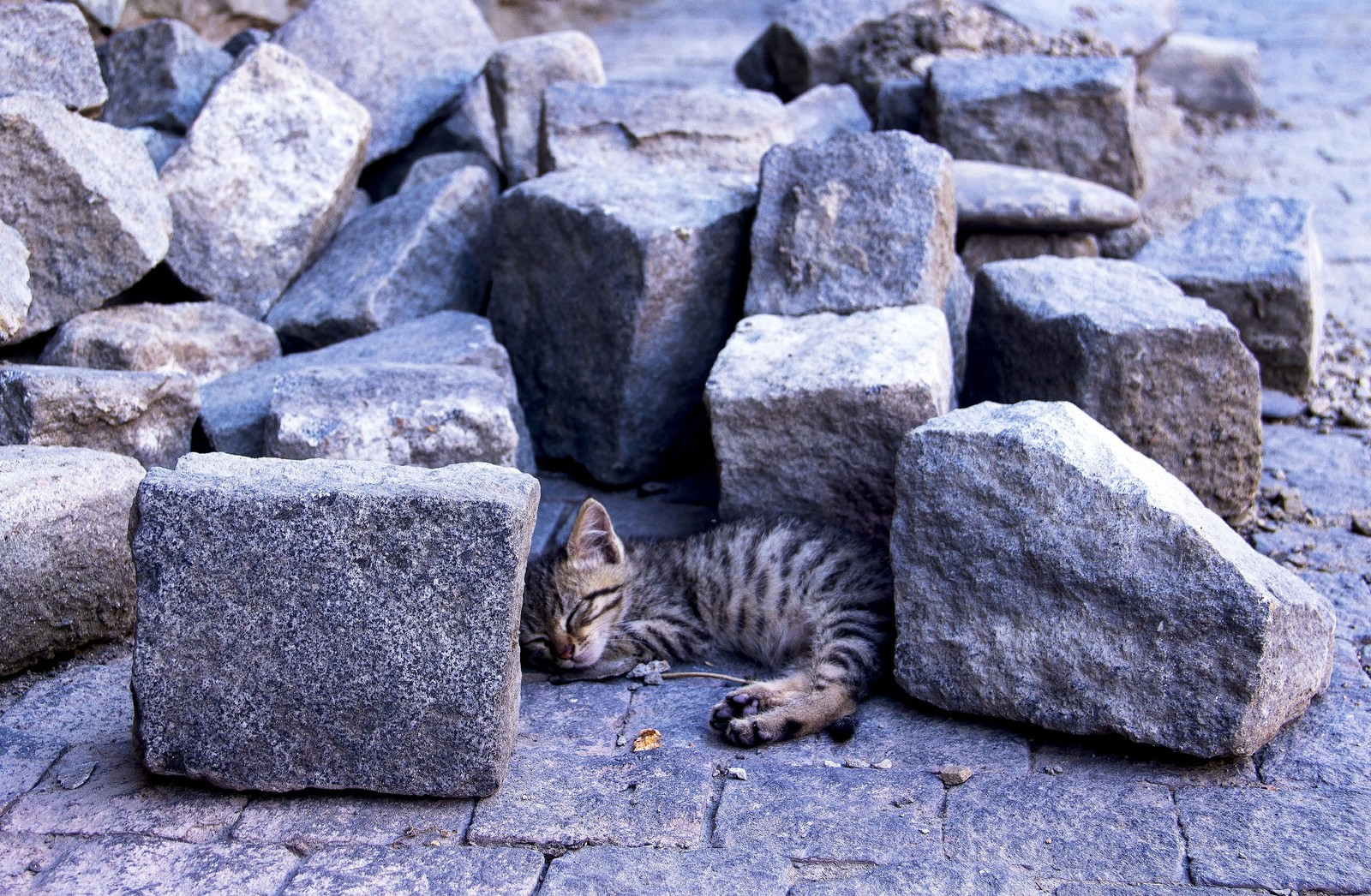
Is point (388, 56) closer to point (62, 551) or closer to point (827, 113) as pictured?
point (827, 113)

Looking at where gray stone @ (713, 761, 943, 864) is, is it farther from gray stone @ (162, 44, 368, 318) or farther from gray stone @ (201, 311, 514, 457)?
gray stone @ (162, 44, 368, 318)

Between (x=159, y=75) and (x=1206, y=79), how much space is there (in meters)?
6.82

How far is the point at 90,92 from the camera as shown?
5.18 m

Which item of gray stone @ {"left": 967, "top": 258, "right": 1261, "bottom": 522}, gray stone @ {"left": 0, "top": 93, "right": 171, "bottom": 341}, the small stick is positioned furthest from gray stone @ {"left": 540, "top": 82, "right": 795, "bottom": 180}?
the small stick

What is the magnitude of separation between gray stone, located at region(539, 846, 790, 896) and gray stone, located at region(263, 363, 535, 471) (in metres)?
1.54

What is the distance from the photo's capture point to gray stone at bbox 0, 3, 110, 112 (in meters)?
5.03

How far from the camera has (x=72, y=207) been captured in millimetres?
4602

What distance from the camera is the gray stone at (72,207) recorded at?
4.51 metres

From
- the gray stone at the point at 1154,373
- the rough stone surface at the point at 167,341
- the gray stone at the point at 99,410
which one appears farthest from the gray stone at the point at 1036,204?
the gray stone at the point at 99,410

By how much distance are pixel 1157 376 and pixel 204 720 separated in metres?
3.09

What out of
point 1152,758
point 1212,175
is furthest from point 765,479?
point 1212,175

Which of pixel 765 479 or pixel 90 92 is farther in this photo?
pixel 90 92

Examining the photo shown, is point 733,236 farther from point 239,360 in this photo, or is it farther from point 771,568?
point 239,360

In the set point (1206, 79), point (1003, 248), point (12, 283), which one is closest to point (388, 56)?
point (12, 283)
